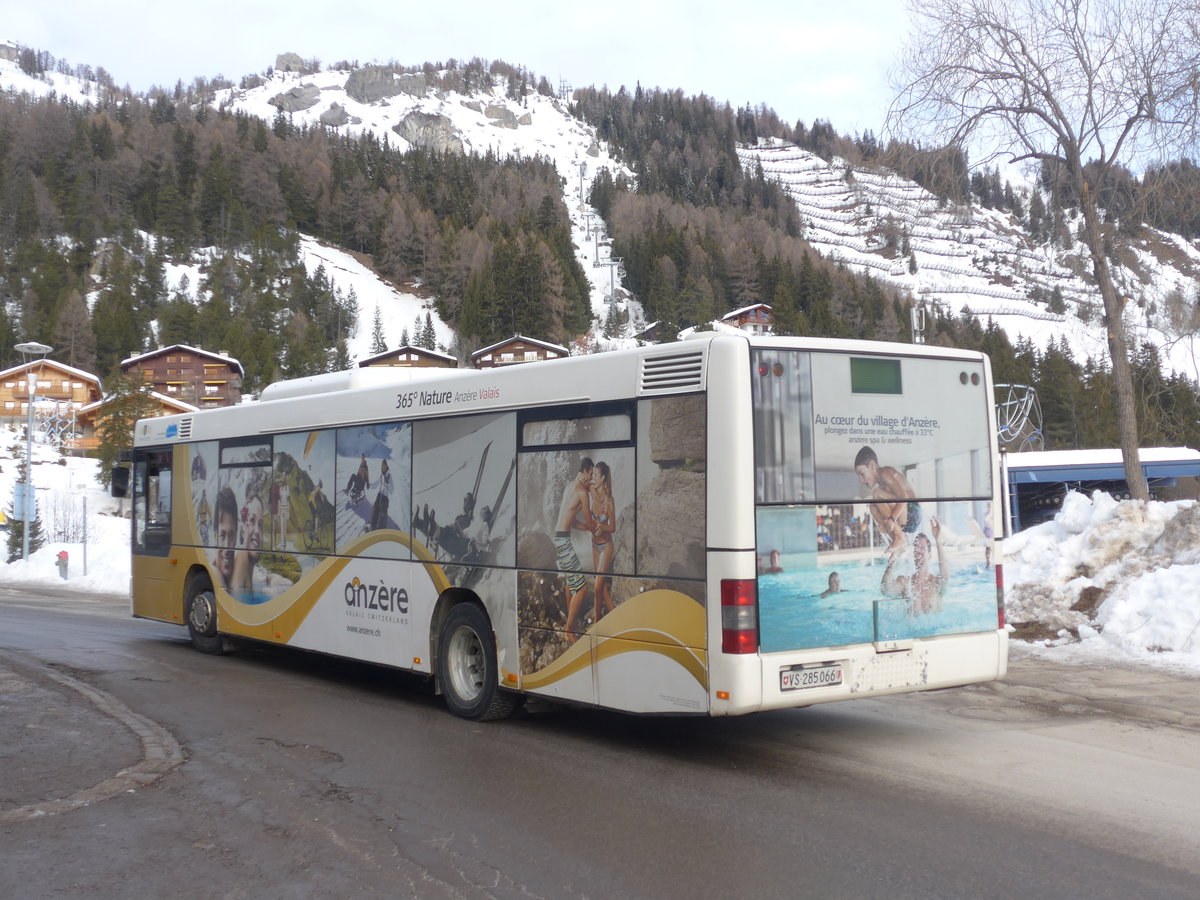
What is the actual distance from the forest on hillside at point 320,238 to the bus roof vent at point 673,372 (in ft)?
296

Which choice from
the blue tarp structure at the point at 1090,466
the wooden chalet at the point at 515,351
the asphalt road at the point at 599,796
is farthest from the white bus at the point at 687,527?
the wooden chalet at the point at 515,351

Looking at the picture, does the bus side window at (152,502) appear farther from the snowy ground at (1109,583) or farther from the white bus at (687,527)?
the snowy ground at (1109,583)

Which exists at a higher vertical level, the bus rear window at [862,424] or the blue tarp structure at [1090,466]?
the blue tarp structure at [1090,466]

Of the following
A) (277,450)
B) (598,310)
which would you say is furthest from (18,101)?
(277,450)

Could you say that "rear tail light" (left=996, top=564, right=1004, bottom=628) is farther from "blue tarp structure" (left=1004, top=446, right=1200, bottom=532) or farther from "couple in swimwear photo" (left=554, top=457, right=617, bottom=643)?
"blue tarp structure" (left=1004, top=446, right=1200, bottom=532)

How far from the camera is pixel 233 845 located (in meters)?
5.83

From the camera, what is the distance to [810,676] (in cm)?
716

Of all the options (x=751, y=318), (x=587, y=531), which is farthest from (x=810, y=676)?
(x=751, y=318)

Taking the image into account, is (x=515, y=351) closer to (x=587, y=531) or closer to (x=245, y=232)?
(x=245, y=232)

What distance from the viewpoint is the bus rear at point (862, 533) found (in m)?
7.04

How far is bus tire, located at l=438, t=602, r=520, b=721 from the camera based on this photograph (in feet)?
29.4

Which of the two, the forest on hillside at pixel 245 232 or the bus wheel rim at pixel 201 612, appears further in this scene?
the forest on hillside at pixel 245 232

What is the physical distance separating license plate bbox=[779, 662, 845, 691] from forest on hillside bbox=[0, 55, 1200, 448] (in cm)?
9004

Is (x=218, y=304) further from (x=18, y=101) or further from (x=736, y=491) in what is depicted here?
(x=736, y=491)
